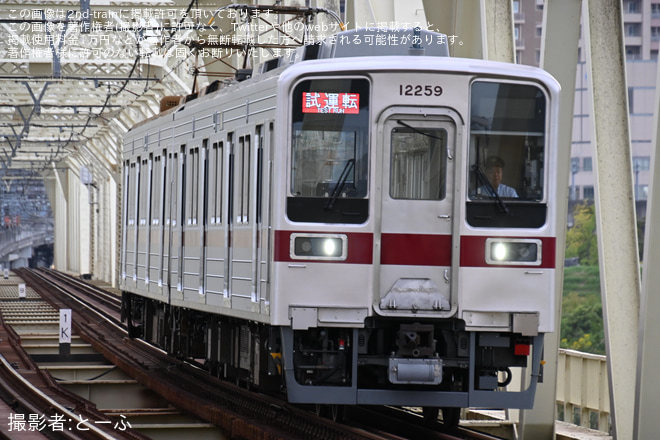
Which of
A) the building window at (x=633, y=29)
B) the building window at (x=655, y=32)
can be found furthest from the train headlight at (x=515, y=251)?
the building window at (x=633, y=29)

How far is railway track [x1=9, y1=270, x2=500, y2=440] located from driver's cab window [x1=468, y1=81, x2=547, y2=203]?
1997 mm

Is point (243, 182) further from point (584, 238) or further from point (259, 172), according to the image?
point (584, 238)

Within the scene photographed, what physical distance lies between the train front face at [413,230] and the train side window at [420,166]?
0.4 inches

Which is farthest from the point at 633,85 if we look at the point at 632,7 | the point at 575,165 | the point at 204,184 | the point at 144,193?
the point at 204,184

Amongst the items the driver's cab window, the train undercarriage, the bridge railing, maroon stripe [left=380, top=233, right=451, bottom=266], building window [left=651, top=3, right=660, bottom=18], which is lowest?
the bridge railing

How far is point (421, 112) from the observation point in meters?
8.81

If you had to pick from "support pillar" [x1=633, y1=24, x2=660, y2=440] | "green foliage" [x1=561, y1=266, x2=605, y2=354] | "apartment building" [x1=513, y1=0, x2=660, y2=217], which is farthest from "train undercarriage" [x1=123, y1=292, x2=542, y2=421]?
"apartment building" [x1=513, y1=0, x2=660, y2=217]

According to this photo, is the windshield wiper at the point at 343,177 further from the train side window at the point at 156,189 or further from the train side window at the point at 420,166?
the train side window at the point at 156,189

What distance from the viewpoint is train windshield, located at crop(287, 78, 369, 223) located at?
879 centimetres

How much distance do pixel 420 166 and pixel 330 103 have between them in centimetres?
83

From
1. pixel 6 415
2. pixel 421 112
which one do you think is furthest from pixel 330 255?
pixel 6 415

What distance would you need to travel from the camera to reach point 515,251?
8797 mm

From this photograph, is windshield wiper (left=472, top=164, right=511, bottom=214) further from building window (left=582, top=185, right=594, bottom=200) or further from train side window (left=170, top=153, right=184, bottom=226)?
building window (left=582, top=185, right=594, bottom=200)

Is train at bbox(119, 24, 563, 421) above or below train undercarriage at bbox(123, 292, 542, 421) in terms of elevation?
above
